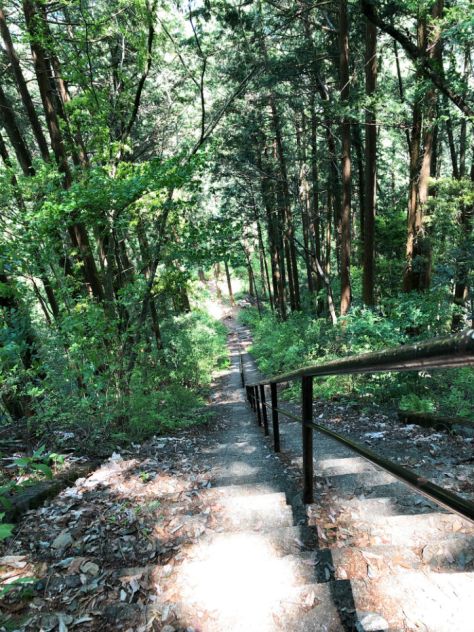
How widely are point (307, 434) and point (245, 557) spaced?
2.73ft

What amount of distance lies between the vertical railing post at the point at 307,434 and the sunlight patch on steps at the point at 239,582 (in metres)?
0.54

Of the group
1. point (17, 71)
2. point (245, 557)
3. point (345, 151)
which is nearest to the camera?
point (245, 557)

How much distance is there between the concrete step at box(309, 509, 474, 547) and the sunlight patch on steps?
47 centimetres

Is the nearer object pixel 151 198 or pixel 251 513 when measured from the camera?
pixel 251 513

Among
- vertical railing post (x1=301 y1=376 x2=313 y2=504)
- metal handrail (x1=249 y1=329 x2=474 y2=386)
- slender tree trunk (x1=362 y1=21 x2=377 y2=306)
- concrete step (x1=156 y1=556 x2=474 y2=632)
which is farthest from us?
slender tree trunk (x1=362 y1=21 x2=377 y2=306)

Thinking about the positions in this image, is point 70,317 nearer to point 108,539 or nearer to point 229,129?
point 108,539

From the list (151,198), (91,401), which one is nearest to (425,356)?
(91,401)

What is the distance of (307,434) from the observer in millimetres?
2498

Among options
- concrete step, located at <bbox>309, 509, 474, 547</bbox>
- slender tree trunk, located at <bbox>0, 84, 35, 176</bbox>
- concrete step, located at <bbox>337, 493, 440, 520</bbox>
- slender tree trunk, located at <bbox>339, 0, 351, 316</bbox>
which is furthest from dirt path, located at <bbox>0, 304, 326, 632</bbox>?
slender tree trunk, located at <bbox>339, 0, 351, 316</bbox>

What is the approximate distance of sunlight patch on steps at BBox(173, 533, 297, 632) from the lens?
1613mm

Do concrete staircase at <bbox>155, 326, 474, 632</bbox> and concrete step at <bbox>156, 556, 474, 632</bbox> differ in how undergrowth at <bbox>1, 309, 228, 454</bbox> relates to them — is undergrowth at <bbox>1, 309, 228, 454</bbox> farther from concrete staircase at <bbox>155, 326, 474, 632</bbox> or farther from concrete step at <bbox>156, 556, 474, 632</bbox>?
concrete step at <bbox>156, 556, 474, 632</bbox>

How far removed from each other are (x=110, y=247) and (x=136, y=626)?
6389mm

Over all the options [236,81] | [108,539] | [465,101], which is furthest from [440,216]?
[108,539]

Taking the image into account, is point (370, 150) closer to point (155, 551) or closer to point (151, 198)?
point (151, 198)
